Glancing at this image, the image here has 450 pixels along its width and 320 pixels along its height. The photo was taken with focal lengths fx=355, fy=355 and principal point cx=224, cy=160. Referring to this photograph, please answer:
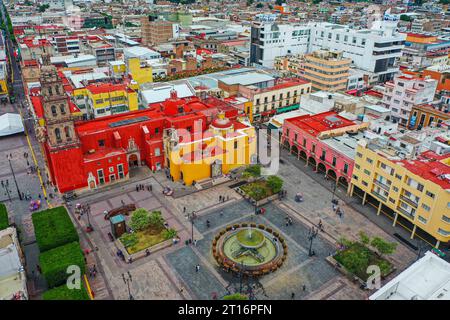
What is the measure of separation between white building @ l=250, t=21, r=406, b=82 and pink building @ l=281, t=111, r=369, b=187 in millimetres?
54629

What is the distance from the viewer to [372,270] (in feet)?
154

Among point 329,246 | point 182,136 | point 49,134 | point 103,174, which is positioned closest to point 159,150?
point 182,136

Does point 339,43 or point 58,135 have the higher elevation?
point 339,43

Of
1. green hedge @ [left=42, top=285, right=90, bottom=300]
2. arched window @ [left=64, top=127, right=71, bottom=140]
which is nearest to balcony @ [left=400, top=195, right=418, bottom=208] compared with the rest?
green hedge @ [left=42, top=285, right=90, bottom=300]

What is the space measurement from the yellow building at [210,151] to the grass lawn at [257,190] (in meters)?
6.98

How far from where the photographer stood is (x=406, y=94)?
8962 cm

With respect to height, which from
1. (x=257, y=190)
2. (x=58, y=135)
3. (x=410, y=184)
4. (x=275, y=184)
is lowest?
(x=257, y=190)

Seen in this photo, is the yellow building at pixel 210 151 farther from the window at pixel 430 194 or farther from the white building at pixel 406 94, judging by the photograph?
the white building at pixel 406 94

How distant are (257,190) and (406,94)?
52.7 m

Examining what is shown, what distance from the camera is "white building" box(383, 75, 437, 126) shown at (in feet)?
291

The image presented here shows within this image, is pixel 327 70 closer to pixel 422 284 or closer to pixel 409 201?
pixel 409 201

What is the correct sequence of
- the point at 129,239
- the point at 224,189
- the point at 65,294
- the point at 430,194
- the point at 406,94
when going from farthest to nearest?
the point at 406,94 → the point at 224,189 → the point at 129,239 → the point at 430,194 → the point at 65,294

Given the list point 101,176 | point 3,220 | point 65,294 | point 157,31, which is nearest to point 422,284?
point 65,294

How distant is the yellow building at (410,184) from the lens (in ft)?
162
